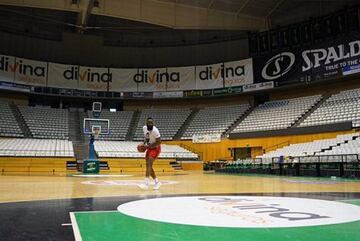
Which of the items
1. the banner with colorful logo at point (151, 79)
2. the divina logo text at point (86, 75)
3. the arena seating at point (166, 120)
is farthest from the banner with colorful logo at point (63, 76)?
the arena seating at point (166, 120)

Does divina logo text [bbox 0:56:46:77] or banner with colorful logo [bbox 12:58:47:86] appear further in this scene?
banner with colorful logo [bbox 12:58:47:86]

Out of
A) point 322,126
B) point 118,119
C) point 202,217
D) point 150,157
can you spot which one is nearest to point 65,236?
point 202,217

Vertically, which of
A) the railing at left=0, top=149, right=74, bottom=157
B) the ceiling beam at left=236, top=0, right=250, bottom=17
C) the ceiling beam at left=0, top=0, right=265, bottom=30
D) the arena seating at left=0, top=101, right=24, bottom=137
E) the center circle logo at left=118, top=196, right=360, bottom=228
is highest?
the ceiling beam at left=236, top=0, right=250, bottom=17

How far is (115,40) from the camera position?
38094mm

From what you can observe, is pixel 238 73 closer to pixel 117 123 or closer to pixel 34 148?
pixel 117 123

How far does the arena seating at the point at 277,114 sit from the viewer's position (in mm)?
28828

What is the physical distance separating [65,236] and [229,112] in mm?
31968

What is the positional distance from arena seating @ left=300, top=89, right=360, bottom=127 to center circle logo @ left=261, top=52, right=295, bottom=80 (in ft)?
14.4

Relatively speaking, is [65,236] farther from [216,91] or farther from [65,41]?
[65,41]

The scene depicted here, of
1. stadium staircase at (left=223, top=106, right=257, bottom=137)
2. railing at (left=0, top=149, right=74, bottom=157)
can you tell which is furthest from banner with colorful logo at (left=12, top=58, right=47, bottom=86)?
stadium staircase at (left=223, top=106, right=257, bottom=137)

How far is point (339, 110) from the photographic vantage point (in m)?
25.4

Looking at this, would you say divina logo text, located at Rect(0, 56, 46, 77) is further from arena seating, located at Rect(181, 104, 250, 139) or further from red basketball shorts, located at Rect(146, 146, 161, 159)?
red basketball shorts, located at Rect(146, 146, 161, 159)

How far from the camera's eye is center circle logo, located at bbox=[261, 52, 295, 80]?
1201 inches

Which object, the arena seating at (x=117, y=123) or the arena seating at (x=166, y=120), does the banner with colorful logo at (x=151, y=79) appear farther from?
the arena seating at (x=117, y=123)
